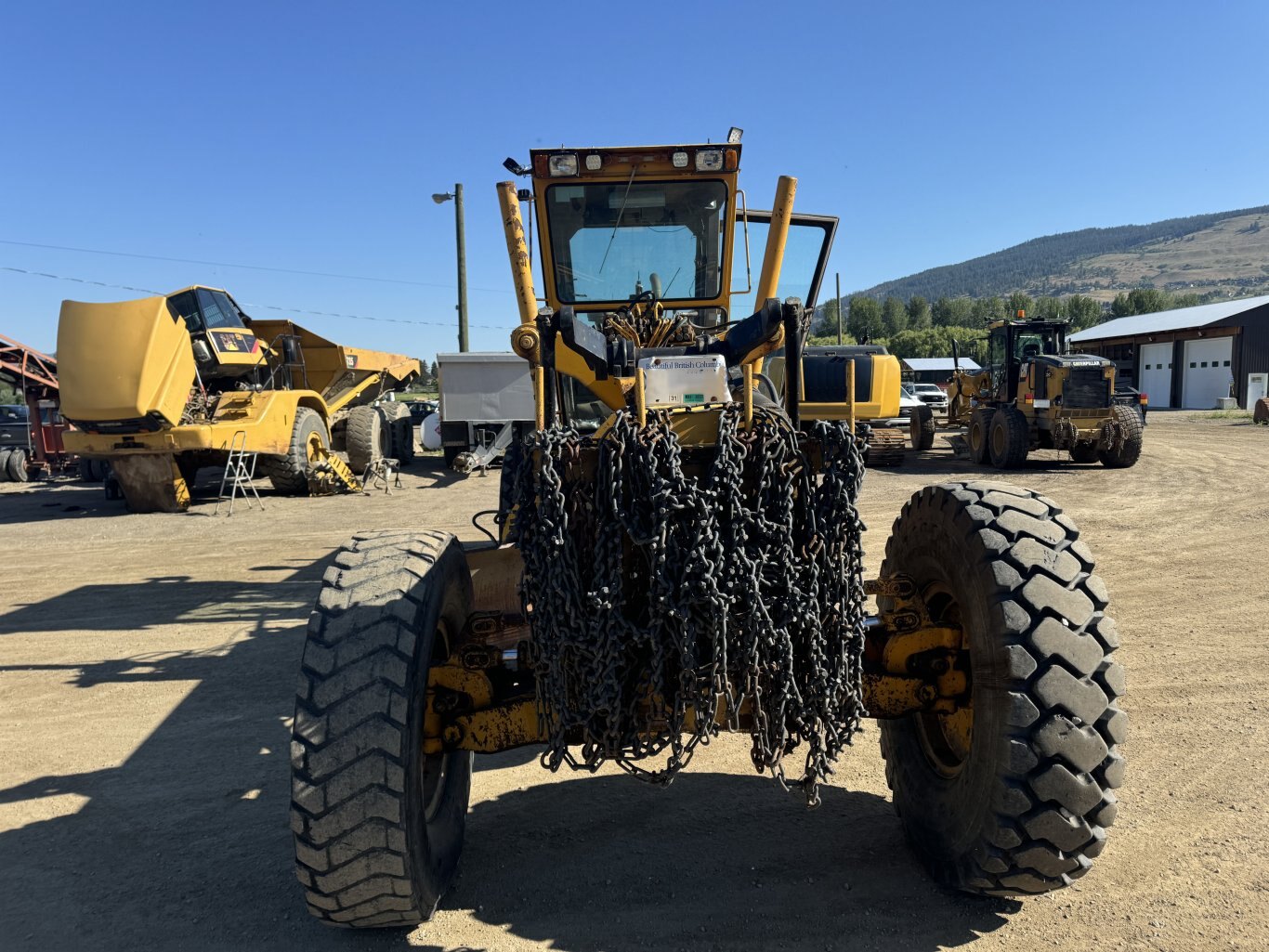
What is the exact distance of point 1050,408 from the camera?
15492 mm

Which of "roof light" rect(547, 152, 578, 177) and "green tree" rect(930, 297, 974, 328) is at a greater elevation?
"green tree" rect(930, 297, 974, 328)

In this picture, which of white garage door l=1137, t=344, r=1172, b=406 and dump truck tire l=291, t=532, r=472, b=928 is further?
white garage door l=1137, t=344, r=1172, b=406

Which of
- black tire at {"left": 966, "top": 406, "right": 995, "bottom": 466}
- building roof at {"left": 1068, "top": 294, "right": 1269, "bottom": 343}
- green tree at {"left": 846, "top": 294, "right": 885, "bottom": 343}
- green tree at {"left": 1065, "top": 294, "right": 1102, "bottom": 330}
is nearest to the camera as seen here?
black tire at {"left": 966, "top": 406, "right": 995, "bottom": 466}

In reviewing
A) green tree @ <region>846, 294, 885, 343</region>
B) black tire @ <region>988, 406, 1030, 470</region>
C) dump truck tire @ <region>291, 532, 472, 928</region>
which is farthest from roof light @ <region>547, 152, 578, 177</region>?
green tree @ <region>846, 294, 885, 343</region>

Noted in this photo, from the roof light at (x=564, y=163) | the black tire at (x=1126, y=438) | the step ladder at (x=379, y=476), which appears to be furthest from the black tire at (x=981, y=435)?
the roof light at (x=564, y=163)

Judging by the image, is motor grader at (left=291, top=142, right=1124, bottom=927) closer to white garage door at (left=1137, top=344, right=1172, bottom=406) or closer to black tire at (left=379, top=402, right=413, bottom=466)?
black tire at (left=379, top=402, right=413, bottom=466)

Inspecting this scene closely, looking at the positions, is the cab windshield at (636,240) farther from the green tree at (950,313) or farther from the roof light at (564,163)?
the green tree at (950,313)

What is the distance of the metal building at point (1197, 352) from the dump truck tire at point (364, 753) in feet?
120

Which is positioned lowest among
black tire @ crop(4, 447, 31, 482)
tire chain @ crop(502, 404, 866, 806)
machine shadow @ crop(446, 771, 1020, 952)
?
machine shadow @ crop(446, 771, 1020, 952)

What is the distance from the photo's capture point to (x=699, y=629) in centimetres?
225

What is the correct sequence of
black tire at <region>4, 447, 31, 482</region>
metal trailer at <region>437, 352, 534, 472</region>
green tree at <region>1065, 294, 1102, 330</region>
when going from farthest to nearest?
green tree at <region>1065, 294, 1102, 330</region> → metal trailer at <region>437, 352, 534, 472</region> → black tire at <region>4, 447, 31, 482</region>

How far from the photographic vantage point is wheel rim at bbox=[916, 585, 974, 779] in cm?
290

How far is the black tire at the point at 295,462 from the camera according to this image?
13.0m

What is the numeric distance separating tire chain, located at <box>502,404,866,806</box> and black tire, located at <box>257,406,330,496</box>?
11689 millimetres
